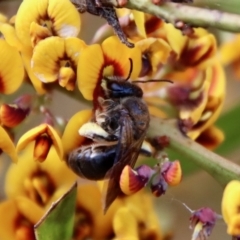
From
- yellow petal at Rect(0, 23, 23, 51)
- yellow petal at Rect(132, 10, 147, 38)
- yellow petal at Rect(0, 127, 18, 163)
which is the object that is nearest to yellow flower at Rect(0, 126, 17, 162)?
yellow petal at Rect(0, 127, 18, 163)

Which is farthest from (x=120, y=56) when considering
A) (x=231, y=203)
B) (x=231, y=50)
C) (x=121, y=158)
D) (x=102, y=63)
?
(x=231, y=50)

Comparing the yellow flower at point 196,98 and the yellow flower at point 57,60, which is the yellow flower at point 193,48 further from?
the yellow flower at point 57,60

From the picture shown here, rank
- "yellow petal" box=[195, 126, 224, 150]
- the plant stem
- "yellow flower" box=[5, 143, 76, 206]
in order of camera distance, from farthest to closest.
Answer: "yellow petal" box=[195, 126, 224, 150] < "yellow flower" box=[5, 143, 76, 206] < the plant stem

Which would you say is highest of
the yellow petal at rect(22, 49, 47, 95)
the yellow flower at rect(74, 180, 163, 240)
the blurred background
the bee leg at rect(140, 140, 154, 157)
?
the yellow petal at rect(22, 49, 47, 95)

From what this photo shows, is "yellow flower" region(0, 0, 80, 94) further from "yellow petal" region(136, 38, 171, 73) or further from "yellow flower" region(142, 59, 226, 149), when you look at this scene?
"yellow flower" region(142, 59, 226, 149)

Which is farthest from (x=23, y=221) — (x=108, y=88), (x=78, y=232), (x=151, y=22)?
(x=151, y=22)

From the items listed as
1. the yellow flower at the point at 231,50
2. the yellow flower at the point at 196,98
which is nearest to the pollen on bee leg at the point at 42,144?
the yellow flower at the point at 196,98

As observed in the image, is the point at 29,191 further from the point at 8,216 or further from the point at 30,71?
the point at 30,71
